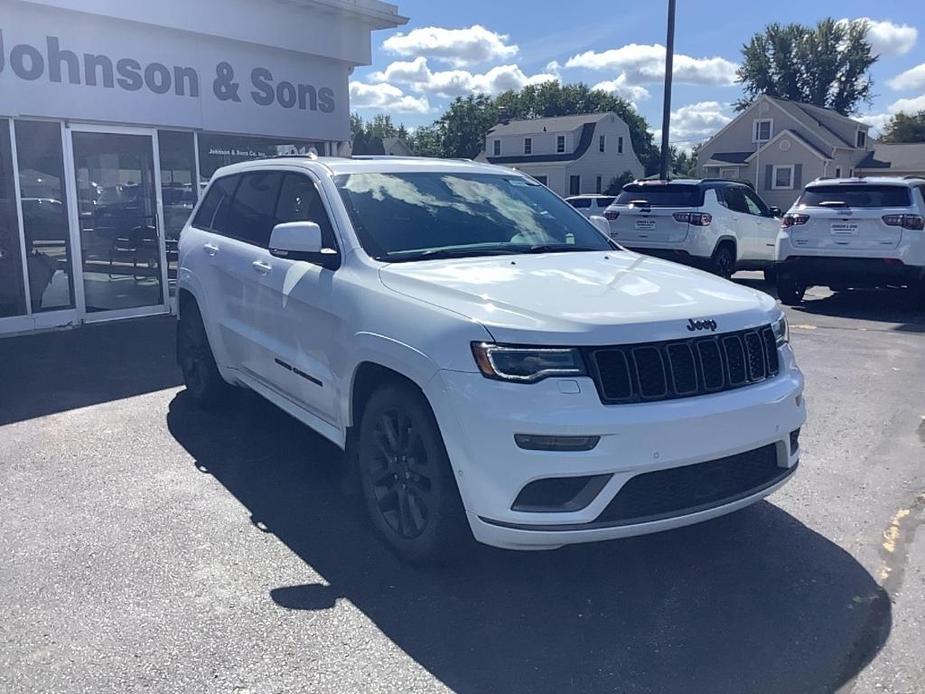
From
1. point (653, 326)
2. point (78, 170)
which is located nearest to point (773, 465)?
point (653, 326)

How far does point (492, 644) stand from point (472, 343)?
1180 millimetres

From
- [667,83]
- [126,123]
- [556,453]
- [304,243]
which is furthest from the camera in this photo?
[667,83]

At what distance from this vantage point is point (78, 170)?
10.2 m

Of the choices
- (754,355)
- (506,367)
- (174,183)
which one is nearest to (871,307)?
(754,355)

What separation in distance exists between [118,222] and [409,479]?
27.7 ft

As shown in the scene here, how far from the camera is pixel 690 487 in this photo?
138 inches

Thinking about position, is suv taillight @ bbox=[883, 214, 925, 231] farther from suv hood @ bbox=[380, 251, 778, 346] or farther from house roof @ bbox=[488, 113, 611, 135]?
house roof @ bbox=[488, 113, 611, 135]

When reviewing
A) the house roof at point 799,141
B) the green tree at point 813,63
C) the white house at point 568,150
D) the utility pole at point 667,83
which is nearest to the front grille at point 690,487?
the utility pole at point 667,83

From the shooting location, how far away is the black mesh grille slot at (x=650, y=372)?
134 inches

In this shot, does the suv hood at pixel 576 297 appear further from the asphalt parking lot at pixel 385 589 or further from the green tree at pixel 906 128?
the green tree at pixel 906 128

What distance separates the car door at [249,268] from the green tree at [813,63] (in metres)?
79.8

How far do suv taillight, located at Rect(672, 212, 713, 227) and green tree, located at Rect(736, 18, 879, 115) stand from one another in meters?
70.5

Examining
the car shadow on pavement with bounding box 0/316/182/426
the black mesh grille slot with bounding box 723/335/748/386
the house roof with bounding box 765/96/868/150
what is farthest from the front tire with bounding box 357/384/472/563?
the house roof with bounding box 765/96/868/150

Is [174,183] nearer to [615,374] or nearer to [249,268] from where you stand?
[249,268]
